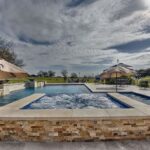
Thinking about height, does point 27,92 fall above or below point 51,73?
below

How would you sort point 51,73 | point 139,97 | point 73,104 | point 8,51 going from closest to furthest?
point 73,104
point 139,97
point 8,51
point 51,73

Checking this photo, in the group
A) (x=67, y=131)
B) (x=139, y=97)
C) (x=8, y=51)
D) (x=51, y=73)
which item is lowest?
(x=67, y=131)

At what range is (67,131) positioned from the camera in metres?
4.83

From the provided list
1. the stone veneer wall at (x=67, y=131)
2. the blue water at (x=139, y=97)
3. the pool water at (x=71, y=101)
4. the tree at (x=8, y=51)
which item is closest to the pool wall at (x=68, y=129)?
the stone veneer wall at (x=67, y=131)

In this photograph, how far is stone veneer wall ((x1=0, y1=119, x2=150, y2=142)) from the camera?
15.8 feet

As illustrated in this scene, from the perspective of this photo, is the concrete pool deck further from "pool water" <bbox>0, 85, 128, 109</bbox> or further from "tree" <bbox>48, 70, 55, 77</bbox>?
"tree" <bbox>48, 70, 55, 77</bbox>

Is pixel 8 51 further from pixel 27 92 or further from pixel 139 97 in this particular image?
pixel 139 97

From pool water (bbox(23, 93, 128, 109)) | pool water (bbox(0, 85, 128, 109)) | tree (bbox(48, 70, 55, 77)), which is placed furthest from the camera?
A: tree (bbox(48, 70, 55, 77))

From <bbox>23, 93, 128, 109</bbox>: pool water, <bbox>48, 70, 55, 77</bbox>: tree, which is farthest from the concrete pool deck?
<bbox>48, 70, 55, 77</bbox>: tree

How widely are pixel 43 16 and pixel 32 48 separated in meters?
13.5

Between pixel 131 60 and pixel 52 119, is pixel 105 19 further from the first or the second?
pixel 131 60

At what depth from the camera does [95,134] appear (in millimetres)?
4844

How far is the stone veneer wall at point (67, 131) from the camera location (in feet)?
15.8

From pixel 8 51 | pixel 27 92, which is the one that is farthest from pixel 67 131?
pixel 8 51
